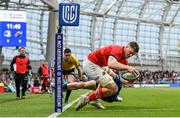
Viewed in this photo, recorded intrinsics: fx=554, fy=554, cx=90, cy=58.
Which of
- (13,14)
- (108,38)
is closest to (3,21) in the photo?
(13,14)

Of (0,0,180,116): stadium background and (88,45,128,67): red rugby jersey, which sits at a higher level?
(88,45,128,67): red rugby jersey

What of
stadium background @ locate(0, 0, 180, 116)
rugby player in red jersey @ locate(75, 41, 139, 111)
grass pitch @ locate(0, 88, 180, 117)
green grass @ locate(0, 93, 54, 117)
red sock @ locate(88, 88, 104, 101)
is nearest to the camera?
grass pitch @ locate(0, 88, 180, 117)

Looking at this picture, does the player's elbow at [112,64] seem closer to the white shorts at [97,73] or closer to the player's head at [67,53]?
the white shorts at [97,73]

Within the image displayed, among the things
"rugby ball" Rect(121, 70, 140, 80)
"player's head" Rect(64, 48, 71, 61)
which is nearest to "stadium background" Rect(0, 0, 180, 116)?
"player's head" Rect(64, 48, 71, 61)

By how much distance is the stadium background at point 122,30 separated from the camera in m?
69.4

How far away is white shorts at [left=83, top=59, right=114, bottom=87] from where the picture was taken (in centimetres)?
1176

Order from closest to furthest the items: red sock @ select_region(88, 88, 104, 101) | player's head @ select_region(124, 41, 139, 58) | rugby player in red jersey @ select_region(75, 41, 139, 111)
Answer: player's head @ select_region(124, 41, 139, 58)
rugby player in red jersey @ select_region(75, 41, 139, 111)
red sock @ select_region(88, 88, 104, 101)

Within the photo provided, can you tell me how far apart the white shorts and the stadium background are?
53.9 metres

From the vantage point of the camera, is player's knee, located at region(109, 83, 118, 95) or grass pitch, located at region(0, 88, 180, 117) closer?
grass pitch, located at region(0, 88, 180, 117)

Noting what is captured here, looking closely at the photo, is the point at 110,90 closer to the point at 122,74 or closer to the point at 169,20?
the point at 122,74

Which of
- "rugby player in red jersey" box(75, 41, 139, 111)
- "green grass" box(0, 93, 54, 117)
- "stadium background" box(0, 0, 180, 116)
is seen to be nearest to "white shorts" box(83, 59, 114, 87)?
"rugby player in red jersey" box(75, 41, 139, 111)

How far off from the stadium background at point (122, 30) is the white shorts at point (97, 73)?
53.9m

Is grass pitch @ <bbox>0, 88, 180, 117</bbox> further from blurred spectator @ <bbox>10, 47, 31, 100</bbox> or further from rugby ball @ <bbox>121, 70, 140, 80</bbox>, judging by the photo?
blurred spectator @ <bbox>10, 47, 31, 100</bbox>

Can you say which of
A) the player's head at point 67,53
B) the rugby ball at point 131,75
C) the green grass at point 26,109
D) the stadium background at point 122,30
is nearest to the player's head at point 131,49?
the rugby ball at point 131,75
